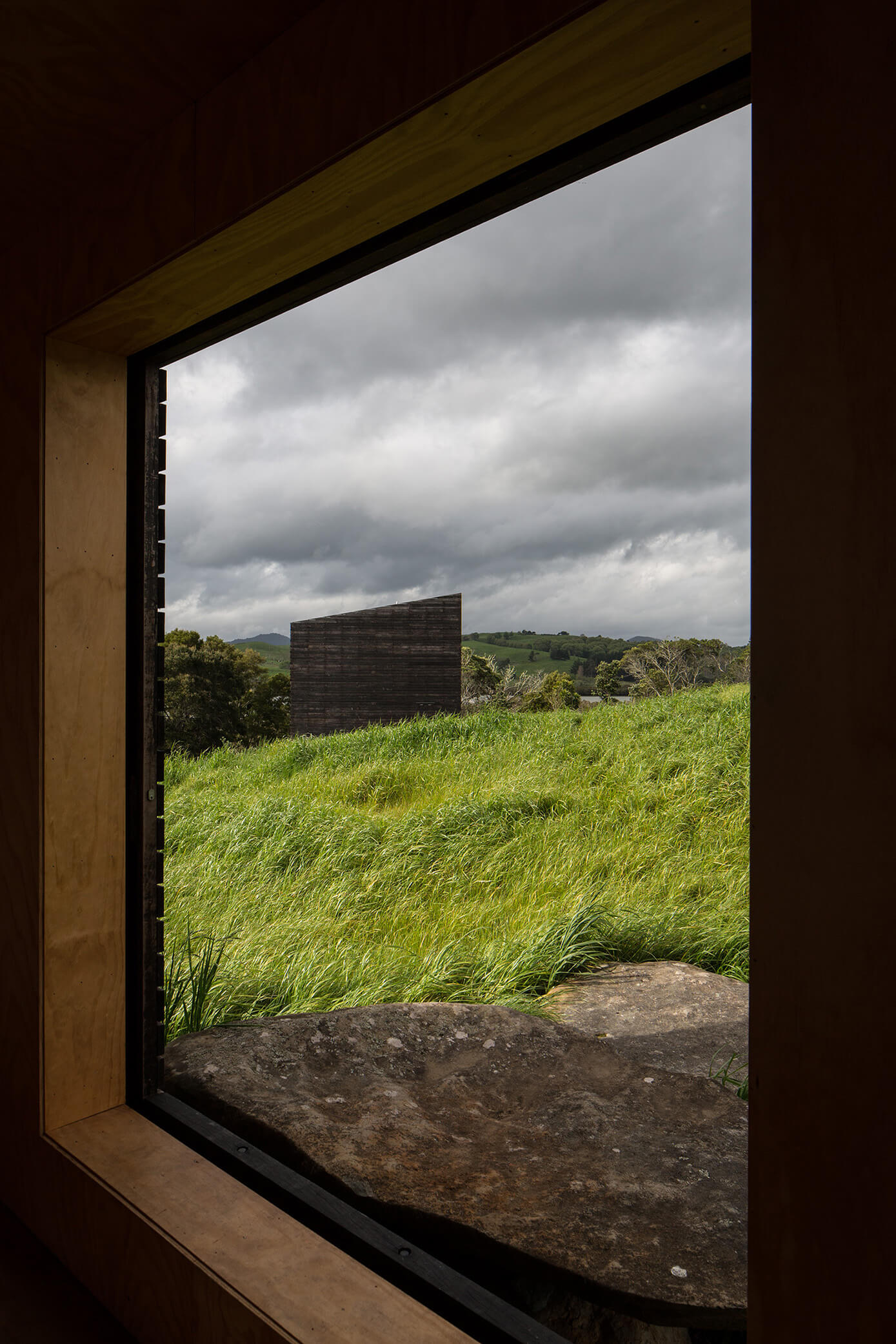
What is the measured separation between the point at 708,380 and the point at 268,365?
7.56 m

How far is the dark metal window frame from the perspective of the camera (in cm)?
97

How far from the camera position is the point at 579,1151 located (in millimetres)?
1674

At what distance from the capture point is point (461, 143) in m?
0.94

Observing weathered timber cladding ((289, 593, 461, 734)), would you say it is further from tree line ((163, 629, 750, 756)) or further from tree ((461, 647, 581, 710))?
tree line ((163, 629, 750, 756))

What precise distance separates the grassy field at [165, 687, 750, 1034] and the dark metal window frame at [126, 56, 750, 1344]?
823 mm

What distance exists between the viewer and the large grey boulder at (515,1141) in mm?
1312
